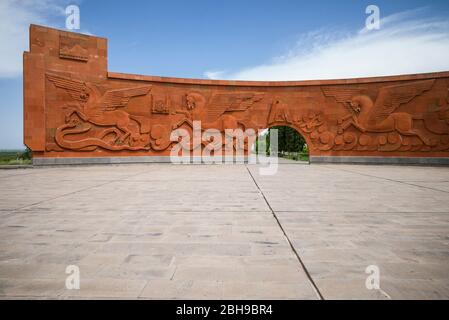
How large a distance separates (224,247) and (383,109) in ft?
49.1

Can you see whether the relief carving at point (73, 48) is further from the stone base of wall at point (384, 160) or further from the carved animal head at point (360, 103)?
the carved animal head at point (360, 103)

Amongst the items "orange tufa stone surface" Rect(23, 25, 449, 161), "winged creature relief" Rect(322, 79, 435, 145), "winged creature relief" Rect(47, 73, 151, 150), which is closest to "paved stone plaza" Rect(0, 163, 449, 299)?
"winged creature relief" Rect(47, 73, 151, 150)

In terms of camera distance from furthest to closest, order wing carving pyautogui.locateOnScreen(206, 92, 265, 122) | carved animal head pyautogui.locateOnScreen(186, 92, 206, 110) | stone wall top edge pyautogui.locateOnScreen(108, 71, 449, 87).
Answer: wing carving pyautogui.locateOnScreen(206, 92, 265, 122) → carved animal head pyautogui.locateOnScreen(186, 92, 206, 110) → stone wall top edge pyautogui.locateOnScreen(108, 71, 449, 87)

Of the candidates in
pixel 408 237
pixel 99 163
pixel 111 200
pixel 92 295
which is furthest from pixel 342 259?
pixel 99 163

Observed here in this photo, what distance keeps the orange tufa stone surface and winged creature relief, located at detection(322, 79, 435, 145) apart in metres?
0.05

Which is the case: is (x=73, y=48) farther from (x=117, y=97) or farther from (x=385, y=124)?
(x=385, y=124)

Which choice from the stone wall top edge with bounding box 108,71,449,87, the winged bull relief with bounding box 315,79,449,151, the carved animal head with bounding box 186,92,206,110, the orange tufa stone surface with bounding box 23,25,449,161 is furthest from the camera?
the carved animal head with bounding box 186,92,206,110

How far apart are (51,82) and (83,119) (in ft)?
7.22

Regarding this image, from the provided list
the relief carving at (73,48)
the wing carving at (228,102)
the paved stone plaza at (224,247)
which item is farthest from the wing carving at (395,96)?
the relief carving at (73,48)

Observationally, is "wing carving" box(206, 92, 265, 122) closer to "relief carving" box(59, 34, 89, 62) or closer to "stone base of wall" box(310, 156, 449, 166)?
"stone base of wall" box(310, 156, 449, 166)

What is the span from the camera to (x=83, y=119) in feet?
42.2

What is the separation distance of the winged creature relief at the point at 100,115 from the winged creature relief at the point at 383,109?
35.3ft

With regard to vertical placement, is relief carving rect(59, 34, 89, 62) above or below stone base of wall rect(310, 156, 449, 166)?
above

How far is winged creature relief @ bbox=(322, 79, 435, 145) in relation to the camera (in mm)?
13883
